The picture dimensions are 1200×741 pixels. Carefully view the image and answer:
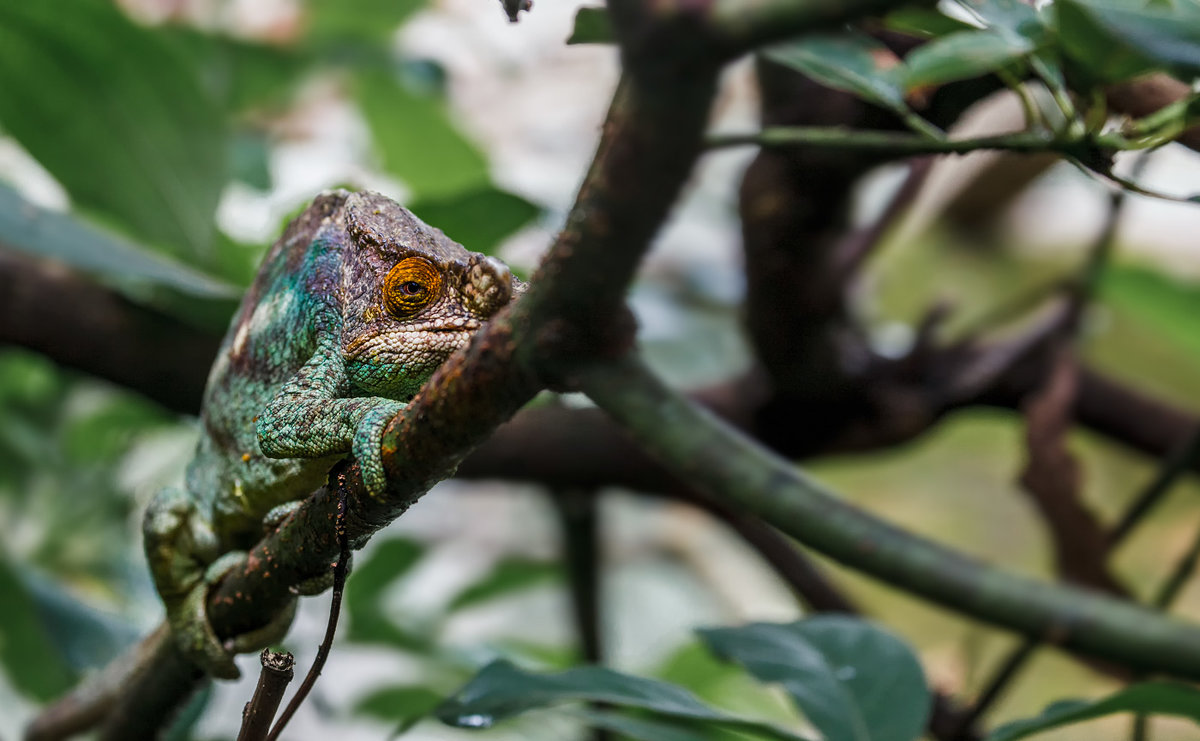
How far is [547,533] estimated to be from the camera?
13.8 ft

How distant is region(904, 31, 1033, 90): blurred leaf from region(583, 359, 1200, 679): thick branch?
234mm

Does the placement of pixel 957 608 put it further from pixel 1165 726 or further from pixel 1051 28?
pixel 1165 726

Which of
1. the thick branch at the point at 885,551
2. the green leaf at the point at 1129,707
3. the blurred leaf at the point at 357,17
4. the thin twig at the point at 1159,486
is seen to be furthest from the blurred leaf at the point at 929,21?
the blurred leaf at the point at 357,17

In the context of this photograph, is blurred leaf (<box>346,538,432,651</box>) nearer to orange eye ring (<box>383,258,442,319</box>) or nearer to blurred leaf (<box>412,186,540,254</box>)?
blurred leaf (<box>412,186,540,254</box>)

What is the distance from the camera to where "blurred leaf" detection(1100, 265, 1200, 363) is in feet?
6.00

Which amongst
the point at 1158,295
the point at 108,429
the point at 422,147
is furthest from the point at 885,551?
the point at 108,429

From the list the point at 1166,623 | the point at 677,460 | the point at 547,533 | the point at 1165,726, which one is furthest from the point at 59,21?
the point at 547,533

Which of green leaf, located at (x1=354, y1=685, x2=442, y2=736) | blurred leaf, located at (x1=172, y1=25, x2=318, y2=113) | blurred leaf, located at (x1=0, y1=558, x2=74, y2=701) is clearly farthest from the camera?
blurred leaf, located at (x1=172, y1=25, x2=318, y2=113)

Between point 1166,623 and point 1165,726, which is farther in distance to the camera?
point 1165,726

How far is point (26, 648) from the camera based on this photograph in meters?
1.33

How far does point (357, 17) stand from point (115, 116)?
114 cm

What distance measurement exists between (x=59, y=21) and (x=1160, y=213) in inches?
137

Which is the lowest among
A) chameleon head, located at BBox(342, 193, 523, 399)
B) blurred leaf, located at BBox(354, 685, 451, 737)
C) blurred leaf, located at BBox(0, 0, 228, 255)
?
blurred leaf, located at BBox(354, 685, 451, 737)

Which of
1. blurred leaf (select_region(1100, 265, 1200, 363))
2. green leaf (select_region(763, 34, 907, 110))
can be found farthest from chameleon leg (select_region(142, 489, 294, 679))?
blurred leaf (select_region(1100, 265, 1200, 363))
